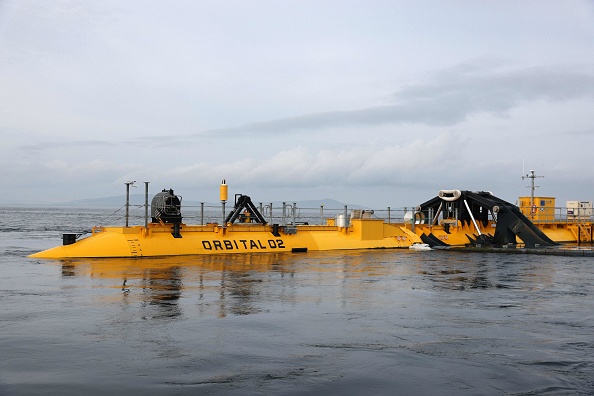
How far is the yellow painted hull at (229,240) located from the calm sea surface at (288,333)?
394cm

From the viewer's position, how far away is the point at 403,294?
61.1ft

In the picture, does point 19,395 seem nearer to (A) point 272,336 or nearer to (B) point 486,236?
(A) point 272,336

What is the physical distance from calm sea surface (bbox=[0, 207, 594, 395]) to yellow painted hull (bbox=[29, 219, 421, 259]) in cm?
394

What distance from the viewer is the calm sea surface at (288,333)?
9.31m

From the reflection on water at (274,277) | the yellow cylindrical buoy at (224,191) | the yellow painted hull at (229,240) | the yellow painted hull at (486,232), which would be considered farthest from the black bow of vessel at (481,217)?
the yellow cylindrical buoy at (224,191)

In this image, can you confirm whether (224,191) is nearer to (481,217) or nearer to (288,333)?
(288,333)

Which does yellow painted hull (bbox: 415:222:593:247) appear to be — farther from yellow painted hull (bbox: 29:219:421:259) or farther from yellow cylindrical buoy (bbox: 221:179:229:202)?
yellow cylindrical buoy (bbox: 221:179:229:202)

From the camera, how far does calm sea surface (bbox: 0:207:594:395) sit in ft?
30.6

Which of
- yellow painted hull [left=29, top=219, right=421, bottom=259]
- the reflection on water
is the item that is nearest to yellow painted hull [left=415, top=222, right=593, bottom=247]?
yellow painted hull [left=29, top=219, right=421, bottom=259]

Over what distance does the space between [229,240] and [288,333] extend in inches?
714

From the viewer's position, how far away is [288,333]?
12602 millimetres

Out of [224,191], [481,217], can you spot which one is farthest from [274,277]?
[481,217]

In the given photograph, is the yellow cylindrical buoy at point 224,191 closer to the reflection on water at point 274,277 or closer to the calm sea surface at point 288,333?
the reflection on water at point 274,277

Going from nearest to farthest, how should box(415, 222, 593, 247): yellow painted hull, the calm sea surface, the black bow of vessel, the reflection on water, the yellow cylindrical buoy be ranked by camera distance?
the calm sea surface → the reflection on water → the yellow cylindrical buoy → the black bow of vessel → box(415, 222, 593, 247): yellow painted hull
